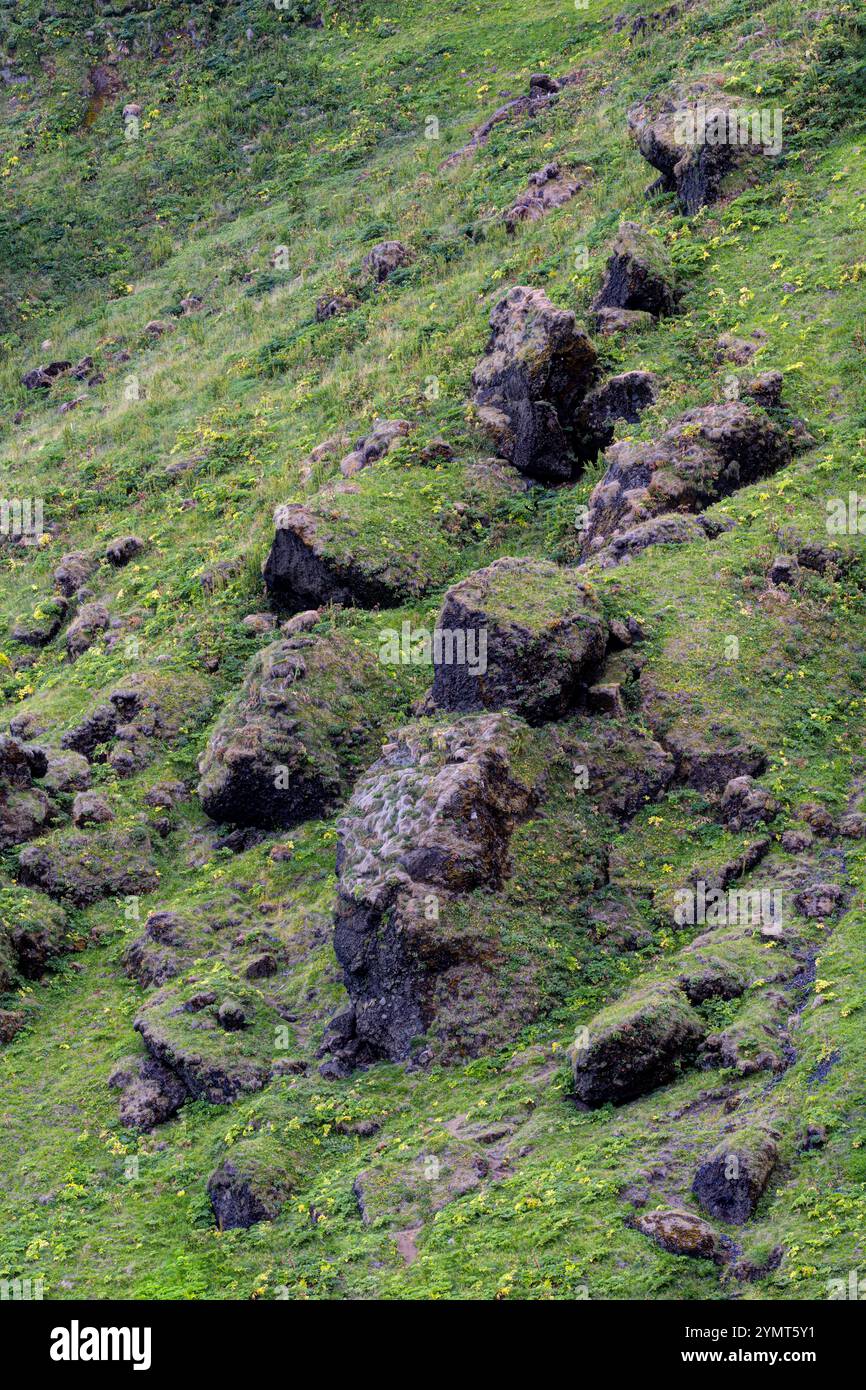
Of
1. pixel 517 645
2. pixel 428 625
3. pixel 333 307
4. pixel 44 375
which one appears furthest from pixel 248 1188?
pixel 44 375

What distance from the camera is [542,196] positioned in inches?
1721

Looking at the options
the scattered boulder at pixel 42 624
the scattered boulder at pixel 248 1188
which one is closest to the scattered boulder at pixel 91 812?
the scattered boulder at pixel 42 624

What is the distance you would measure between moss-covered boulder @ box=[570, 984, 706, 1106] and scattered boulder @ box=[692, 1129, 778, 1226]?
2201mm

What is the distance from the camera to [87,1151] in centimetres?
2044

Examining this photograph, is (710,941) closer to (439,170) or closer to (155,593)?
(155,593)

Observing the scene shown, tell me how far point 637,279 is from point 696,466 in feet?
23.3

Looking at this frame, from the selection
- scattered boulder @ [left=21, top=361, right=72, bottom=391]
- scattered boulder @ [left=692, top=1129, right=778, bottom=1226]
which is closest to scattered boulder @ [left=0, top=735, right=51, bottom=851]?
scattered boulder @ [left=692, top=1129, right=778, bottom=1226]

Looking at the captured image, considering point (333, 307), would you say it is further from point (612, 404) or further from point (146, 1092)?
point (146, 1092)

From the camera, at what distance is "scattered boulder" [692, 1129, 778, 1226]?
14.5 metres

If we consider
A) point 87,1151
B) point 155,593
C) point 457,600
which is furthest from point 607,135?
point 87,1151

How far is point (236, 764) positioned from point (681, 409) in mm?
11994

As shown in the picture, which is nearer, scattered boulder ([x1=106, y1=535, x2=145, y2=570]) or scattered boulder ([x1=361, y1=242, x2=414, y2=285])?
scattered boulder ([x1=106, y1=535, x2=145, y2=570])

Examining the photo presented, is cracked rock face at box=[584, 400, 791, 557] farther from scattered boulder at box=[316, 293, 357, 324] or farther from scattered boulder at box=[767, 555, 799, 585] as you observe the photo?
scattered boulder at box=[316, 293, 357, 324]

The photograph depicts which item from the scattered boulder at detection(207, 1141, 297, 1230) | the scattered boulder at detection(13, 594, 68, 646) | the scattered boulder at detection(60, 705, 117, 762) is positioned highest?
the scattered boulder at detection(13, 594, 68, 646)
